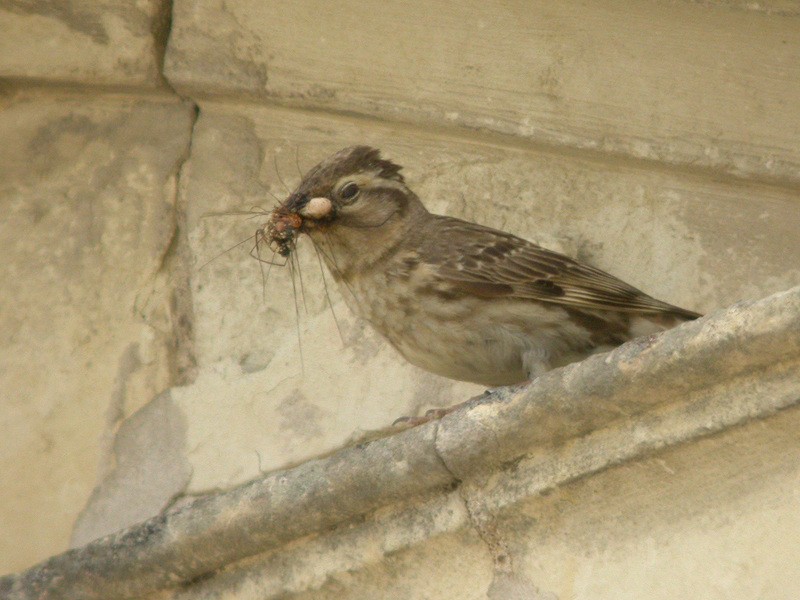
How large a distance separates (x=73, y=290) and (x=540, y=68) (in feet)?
6.01

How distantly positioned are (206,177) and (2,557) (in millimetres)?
1508

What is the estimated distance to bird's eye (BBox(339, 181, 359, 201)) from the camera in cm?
580

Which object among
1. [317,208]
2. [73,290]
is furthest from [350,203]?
[73,290]

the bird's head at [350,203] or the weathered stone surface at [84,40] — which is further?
the weathered stone surface at [84,40]

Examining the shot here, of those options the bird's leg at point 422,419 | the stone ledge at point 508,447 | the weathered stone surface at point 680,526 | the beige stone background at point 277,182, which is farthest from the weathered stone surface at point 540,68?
the weathered stone surface at point 680,526

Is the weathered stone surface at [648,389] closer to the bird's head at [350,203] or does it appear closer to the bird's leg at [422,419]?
the bird's leg at [422,419]

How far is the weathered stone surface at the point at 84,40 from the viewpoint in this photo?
20.5 ft

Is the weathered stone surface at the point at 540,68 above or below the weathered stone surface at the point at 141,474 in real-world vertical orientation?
above

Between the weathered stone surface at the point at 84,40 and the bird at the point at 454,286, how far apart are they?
893 mm

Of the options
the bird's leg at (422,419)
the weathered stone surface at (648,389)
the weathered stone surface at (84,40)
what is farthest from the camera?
the weathered stone surface at (84,40)

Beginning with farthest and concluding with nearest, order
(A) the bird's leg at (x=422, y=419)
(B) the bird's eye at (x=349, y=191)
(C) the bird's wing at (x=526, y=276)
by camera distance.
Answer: (B) the bird's eye at (x=349, y=191) → (C) the bird's wing at (x=526, y=276) → (A) the bird's leg at (x=422, y=419)

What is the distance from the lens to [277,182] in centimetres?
625

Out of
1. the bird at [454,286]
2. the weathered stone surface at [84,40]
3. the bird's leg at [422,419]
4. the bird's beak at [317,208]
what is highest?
the weathered stone surface at [84,40]

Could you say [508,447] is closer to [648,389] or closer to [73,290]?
[648,389]
